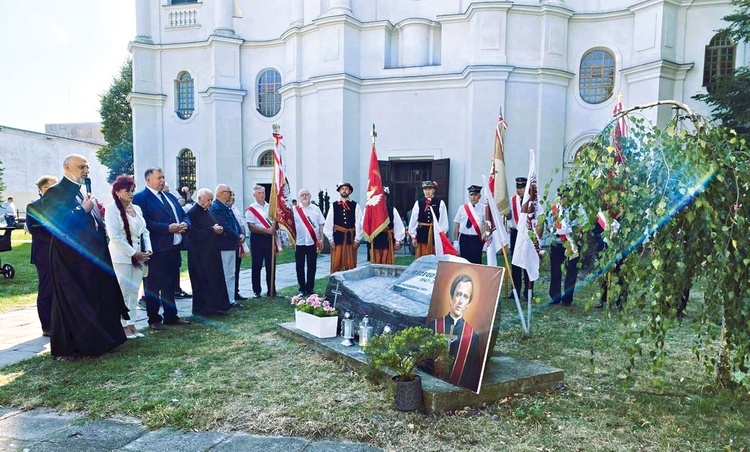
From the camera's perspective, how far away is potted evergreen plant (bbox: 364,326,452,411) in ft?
12.4

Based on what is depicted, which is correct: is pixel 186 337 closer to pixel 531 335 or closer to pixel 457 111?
pixel 531 335

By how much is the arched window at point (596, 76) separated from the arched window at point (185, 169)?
53.5 feet

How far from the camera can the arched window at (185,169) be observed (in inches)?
853

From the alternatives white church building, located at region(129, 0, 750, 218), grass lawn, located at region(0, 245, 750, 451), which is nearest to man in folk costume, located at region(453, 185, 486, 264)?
grass lawn, located at region(0, 245, 750, 451)

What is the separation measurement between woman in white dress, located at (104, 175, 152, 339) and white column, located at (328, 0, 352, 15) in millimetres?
13598

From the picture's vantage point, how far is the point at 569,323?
22.4ft

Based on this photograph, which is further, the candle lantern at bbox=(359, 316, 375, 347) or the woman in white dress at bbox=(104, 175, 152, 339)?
the woman in white dress at bbox=(104, 175, 152, 339)

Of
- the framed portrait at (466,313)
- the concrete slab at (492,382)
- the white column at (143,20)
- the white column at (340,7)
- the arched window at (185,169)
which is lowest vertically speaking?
the concrete slab at (492,382)

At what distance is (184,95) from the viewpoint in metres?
Answer: 21.6

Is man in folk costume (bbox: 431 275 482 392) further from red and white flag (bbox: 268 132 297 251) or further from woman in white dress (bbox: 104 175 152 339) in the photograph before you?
red and white flag (bbox: 268 132 297 251)

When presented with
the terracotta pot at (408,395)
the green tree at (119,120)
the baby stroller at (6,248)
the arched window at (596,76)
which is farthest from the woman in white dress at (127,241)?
the green tree at (119,120)

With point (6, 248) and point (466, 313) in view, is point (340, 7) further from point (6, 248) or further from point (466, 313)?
point (466, 313)

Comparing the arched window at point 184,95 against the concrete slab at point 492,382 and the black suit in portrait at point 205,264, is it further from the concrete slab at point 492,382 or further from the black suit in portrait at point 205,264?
the concrete slab at point 492,382

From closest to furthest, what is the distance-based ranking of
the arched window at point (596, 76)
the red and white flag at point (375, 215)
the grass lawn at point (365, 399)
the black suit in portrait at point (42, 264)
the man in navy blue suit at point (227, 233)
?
the grass lawn at point (365, 399)
the black suit in portrait at point (42, 264)
the man in navy blue suit at point (227, 233)
the red and white flag at point (375, 215)
the arched window at point (596, 76)
